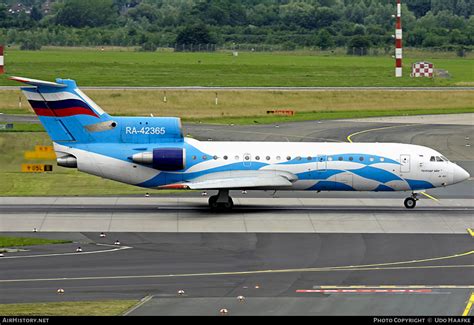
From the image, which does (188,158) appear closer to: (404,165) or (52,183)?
(404,165)

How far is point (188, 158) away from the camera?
49.1 metres

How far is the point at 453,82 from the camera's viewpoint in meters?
123

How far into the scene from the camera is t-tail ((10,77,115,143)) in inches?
1927

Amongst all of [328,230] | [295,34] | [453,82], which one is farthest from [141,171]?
[295,34]

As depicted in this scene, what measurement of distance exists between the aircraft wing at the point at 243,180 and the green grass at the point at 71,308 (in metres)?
16.9

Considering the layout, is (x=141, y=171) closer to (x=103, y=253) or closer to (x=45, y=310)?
(x=103, y=253)

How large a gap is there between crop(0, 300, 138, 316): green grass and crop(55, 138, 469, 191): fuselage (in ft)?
57.9

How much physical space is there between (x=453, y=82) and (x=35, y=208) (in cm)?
8214

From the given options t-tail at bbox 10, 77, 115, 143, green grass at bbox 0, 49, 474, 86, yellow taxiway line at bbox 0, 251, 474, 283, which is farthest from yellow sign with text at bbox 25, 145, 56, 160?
green grass at bbox 0, 49, 474, 86

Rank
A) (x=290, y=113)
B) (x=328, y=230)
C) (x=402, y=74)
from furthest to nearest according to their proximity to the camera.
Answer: (x=402, y=74), (x=290, y=113), (x=328, y=230)

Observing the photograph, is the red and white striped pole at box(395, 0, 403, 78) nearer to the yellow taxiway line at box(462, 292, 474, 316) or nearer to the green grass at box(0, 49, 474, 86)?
the green grass at box(0, 49, 474, 86)

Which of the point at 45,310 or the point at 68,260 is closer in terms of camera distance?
the point at 45,310

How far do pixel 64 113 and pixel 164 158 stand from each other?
5160 mm

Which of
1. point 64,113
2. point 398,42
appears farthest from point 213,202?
point 398,42
